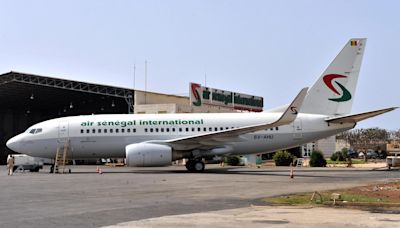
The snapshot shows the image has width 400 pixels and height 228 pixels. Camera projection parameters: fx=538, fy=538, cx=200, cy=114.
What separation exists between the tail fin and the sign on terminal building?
71.8 feet

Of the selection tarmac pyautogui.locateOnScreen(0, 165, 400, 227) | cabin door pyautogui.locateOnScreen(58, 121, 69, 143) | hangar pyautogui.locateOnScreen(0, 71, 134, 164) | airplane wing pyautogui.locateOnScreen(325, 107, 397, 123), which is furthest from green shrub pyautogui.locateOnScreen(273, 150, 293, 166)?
tarmac pyautogui.locateOnScreen(0, 165, 400, 227)

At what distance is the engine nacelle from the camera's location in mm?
29953

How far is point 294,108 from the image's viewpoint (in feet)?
89.2

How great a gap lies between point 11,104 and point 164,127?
44420 mm

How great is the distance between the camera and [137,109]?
52656 millimetres

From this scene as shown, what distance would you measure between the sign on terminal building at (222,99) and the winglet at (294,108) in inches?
1060

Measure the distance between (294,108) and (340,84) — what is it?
25.1ft

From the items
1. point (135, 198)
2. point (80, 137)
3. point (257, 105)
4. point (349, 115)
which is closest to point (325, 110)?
point (349, 115)

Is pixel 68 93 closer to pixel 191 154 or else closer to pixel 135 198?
pixel 191 154

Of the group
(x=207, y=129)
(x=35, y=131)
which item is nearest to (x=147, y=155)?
(x=207, y=129)

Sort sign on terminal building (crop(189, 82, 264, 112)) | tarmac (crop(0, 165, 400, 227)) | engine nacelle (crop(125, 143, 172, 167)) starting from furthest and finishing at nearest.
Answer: sign on terminal building (crop(189, 82, 264, 112)) → engine nacelle (crop(125, 143, 172, 167)) → tarmac (crop(0, 165, 400, 227))

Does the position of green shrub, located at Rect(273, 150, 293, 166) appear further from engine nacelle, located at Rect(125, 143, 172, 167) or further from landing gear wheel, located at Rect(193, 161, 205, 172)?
engine nacelle, located at Rect(125, 143, 172, 167)

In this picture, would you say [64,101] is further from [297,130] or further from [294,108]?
[294,108]

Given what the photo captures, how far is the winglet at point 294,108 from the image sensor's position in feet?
87.9
